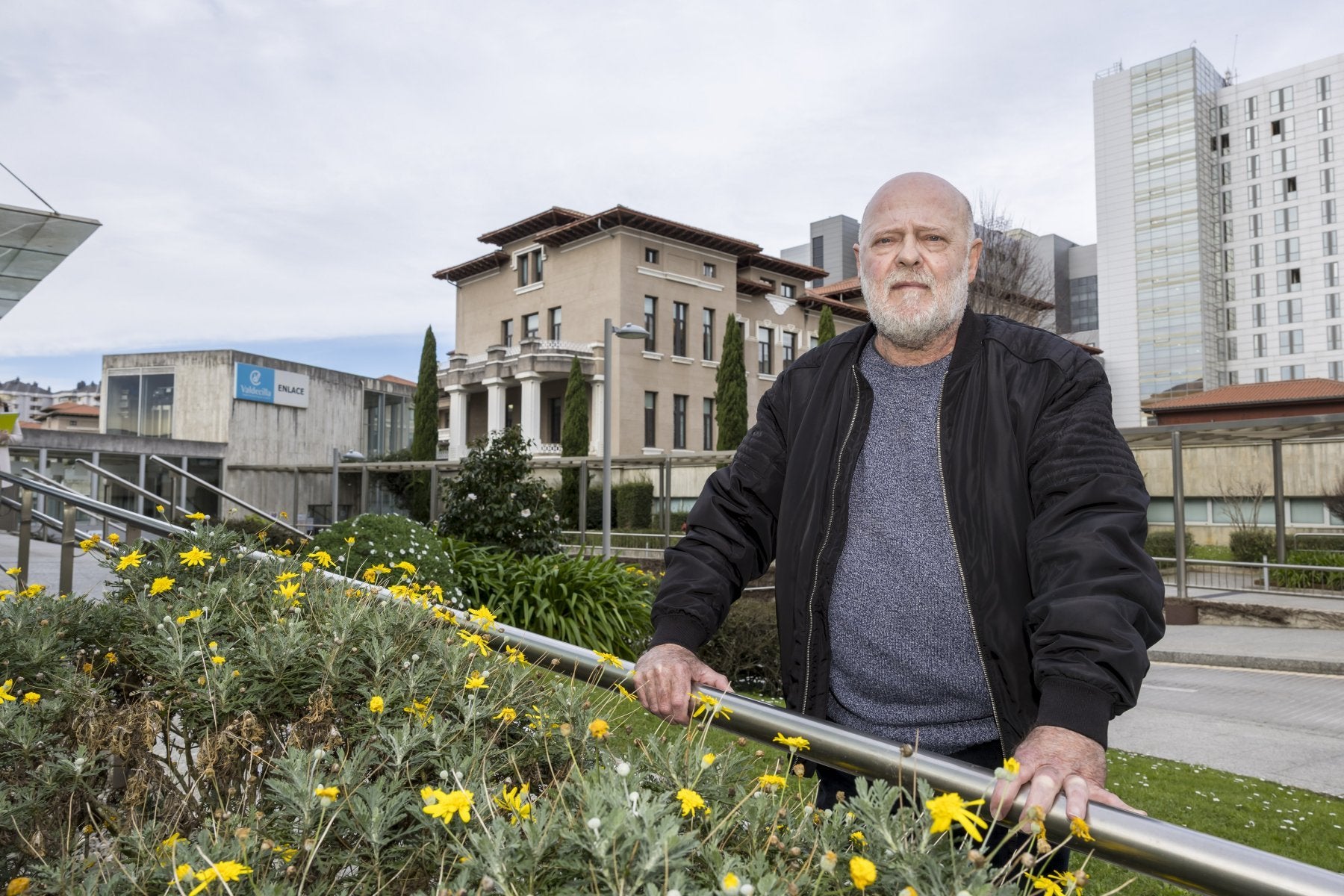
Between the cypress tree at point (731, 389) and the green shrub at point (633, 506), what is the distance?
5950mm

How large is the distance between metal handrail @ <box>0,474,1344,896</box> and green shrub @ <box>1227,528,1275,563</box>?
60.7ft

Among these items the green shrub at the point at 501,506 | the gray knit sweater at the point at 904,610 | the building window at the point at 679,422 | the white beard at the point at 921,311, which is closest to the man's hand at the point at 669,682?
the gray knit sweater at the point at 904,610

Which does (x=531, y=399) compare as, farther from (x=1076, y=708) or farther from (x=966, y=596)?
(x=1076, y=708)

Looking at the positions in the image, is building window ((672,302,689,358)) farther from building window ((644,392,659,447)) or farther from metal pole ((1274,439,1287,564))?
metal pole ((1274,439,1287,564))

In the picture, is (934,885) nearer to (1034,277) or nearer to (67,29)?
(67,29)

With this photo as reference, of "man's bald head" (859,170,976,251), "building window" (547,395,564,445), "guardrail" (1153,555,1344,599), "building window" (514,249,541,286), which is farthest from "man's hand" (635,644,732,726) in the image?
"building window" (514,249,541,286)

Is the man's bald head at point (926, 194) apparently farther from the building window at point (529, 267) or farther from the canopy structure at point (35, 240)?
the building window at point (529, 267)

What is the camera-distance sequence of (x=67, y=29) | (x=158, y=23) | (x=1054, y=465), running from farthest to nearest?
(x=67, y=29) → (x=158, y=23) → (x=1054, y=465)

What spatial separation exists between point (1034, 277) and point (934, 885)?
2946 cm

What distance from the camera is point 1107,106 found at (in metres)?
84.3

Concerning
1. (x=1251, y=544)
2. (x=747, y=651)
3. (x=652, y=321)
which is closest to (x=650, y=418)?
(x=652, y=321)

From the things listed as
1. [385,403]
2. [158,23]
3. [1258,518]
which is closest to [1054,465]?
[158,23]

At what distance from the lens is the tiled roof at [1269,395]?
51781mm

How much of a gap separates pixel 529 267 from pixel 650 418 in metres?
9.13
